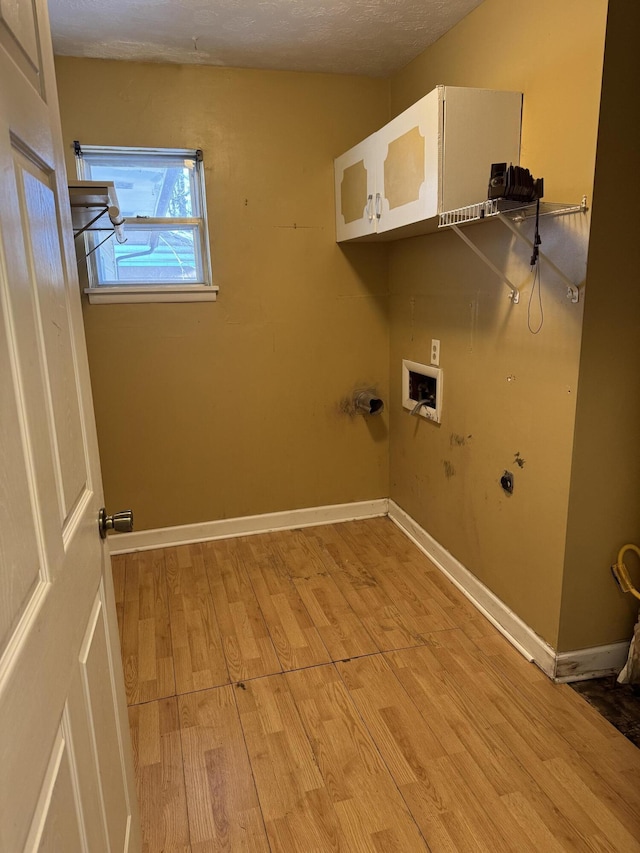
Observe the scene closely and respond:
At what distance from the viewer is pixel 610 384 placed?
76.3 inches

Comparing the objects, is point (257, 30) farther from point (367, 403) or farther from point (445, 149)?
point (367, 403)

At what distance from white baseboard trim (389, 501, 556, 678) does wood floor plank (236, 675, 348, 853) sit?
0.95 m

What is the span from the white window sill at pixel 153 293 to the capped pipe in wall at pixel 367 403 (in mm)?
1017

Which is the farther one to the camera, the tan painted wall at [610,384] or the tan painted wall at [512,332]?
the tan painted wall at [512,332]

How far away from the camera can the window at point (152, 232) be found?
9.69ft

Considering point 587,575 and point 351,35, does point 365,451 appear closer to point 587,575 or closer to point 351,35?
point 587,575

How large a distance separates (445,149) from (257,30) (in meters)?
1.10

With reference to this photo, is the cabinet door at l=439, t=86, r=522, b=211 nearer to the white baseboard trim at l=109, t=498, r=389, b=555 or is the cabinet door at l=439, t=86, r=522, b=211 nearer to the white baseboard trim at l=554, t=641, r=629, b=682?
the white baseboard trim at l=554, t=641, r=629, b=682

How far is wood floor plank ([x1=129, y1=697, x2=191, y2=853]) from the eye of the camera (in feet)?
5.21

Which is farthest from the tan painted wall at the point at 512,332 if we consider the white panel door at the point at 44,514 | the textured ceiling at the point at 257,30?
the white panel door at the point at 44,514

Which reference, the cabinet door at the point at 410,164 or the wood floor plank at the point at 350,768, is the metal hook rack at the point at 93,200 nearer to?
the cabinet door at the point at 410,164

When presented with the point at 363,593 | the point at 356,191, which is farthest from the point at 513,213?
the point at 363,593

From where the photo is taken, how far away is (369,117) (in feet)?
10.4

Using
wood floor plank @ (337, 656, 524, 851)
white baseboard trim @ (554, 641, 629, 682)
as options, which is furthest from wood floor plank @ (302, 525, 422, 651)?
white baseboard trim @ (554, 641, 629, 682)
